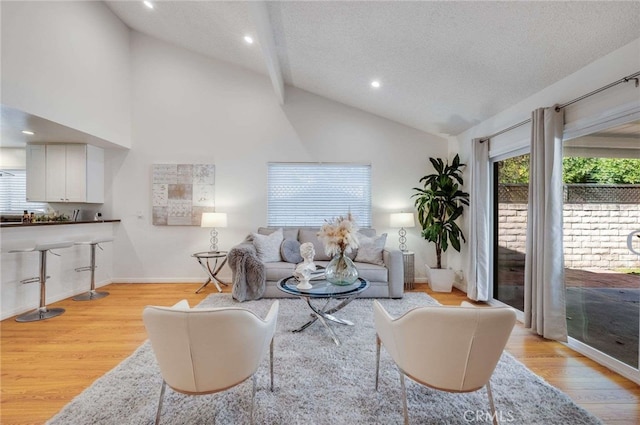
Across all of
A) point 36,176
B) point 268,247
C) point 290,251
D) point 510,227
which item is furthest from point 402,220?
point 36,176

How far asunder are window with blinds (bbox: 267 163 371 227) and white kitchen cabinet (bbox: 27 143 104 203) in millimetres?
2904

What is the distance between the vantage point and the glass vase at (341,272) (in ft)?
9.00

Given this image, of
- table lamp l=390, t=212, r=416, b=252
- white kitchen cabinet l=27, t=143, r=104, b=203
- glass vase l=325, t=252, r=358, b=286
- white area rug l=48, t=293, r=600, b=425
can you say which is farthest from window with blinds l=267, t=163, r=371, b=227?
white kitchen cabinet l=27, t=143, r=104, b=203

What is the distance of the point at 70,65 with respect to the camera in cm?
371

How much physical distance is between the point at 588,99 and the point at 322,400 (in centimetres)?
322

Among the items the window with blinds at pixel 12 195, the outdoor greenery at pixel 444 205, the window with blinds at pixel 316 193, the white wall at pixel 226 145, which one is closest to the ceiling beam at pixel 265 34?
the white wall at pixel 226 145

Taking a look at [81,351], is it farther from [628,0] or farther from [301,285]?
[628,0]

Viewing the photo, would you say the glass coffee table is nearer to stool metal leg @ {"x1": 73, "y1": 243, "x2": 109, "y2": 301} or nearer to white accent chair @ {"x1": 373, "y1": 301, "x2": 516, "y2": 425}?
white accent chair @ {"x1": 373, "y1": 301, "x2": 516, "y2": 425}

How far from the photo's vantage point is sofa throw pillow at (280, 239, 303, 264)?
4.12 m

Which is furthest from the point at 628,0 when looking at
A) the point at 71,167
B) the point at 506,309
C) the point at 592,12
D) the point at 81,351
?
the point at 71,167

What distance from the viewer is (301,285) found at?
2678 millimetres

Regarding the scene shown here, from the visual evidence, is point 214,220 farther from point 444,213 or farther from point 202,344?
point 444,213

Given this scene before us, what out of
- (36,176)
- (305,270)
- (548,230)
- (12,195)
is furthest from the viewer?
(12,195)

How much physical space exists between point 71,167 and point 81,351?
10.8ft
